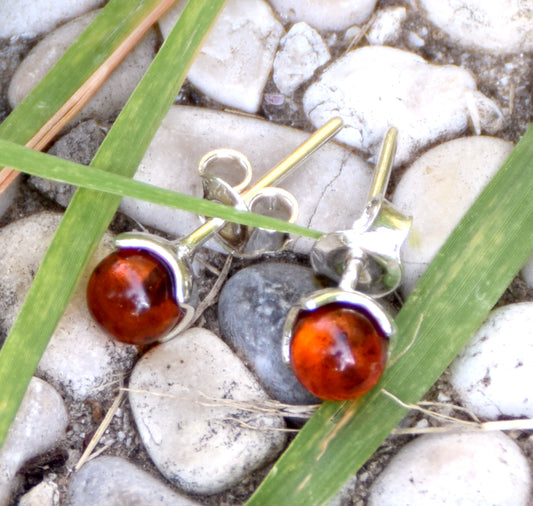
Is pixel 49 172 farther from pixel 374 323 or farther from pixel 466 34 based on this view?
pixel 466 34

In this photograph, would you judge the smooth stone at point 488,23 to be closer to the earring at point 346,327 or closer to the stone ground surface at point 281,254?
the stone ground surface at point 281,254

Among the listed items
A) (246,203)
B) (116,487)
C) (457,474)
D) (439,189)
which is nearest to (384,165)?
(439,189)

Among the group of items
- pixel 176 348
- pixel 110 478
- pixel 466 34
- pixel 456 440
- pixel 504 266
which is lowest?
pixel 110 478

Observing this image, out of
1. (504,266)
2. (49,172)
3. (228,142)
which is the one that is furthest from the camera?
(228,142)

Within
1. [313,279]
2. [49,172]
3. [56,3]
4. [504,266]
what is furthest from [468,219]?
[56,3]

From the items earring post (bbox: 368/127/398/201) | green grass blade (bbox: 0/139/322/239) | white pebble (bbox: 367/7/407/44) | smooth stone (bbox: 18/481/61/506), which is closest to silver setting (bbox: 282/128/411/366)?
earring post (bbox: 368/127/398/201)

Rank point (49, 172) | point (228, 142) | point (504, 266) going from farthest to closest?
point (228, 142) → point (504, 266) → point (49, 172)

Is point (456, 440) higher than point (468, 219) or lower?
lower

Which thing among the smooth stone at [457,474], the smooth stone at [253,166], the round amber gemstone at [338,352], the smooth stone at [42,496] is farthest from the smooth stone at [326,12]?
the smooth stone at [42,496]
